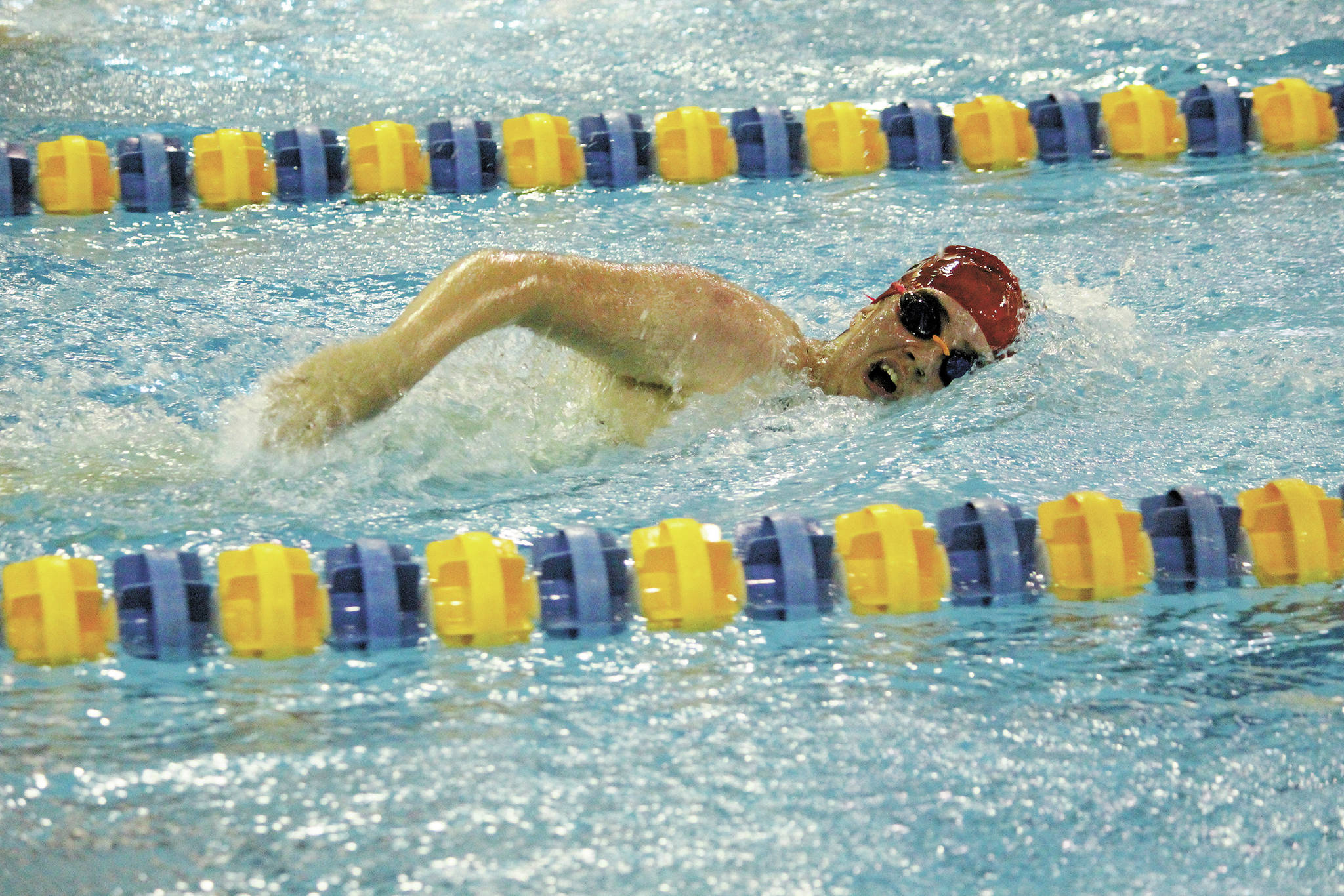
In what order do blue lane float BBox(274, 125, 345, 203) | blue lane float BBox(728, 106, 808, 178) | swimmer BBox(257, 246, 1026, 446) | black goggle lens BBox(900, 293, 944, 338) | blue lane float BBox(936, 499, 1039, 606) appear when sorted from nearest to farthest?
swimmer BBox(257, 246, 1026, 446)
blue lane float BBox(936, 499, 1039, 606)
black goggle lens BBox(900, 293, 944, 338)
blue lane float BBox(274, 125, 345, 203)
blue lane float BBox(728, 106, 808, 178)

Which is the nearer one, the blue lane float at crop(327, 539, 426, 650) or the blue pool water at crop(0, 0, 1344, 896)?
the blue pool water at crop(0, 0, 1344, 896)

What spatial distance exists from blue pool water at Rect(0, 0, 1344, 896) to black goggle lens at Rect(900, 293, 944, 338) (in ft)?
0.56

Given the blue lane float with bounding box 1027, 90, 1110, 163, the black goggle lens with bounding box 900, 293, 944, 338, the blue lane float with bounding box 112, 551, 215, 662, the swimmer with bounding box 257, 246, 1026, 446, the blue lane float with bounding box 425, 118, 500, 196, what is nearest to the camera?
the blue lane float with bounding box 112, 551, 215, 662

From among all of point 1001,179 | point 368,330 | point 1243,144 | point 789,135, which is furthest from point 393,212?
point 1243,144

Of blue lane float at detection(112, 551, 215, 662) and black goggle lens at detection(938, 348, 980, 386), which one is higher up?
black goggle lens at detection(938, 348, 980, 386)

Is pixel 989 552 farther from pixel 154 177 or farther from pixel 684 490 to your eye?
pixel 154 177

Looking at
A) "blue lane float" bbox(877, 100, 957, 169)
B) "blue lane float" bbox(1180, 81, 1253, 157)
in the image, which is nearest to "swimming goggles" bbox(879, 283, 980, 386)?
"blue lane float" bbox(877, 100, 957, 169)

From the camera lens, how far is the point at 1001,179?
4957mm

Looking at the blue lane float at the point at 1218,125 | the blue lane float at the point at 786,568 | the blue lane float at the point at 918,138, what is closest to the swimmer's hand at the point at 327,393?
the blue lane float at the point at 786,568

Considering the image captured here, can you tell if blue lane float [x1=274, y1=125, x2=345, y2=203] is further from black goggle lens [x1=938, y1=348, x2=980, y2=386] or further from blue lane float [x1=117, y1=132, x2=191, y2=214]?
black goggle lens [x1=938, y1=348, x2=980, y2=386]

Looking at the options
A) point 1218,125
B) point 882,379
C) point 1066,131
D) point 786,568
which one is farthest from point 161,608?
point 1218,125

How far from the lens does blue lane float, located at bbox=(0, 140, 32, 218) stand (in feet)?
14.5

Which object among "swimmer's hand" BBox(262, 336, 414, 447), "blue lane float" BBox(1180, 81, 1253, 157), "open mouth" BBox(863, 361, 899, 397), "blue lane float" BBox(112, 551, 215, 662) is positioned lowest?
"blue lane float" BBox(112, 551, 215, 662)

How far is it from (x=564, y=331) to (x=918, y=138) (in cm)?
258
